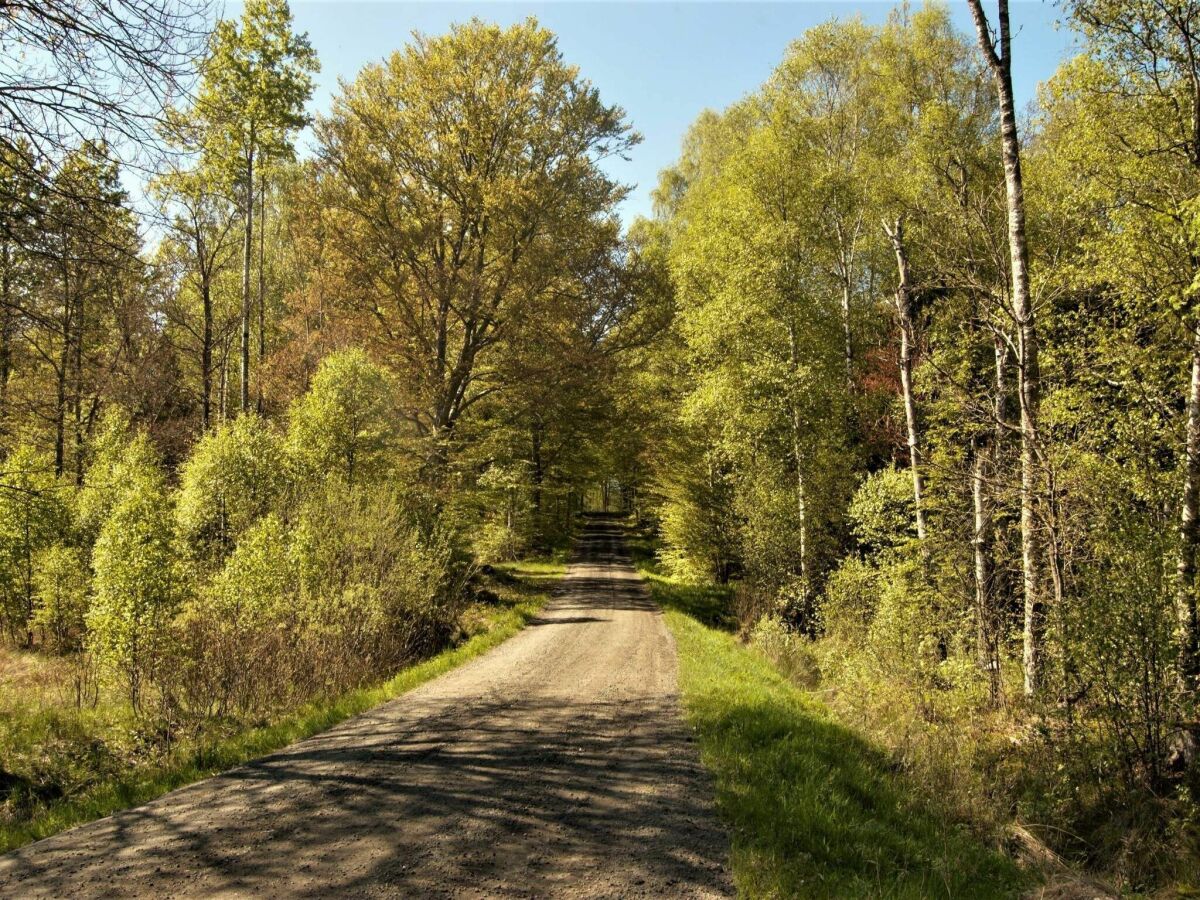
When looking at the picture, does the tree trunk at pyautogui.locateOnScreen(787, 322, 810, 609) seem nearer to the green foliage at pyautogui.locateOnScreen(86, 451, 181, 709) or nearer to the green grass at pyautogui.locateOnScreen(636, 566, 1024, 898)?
the green grass at pyautogui.locateOnScreen(636, 566, 1024, 898)

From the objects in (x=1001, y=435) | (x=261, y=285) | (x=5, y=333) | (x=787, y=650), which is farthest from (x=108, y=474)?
(x=1001, y=435)

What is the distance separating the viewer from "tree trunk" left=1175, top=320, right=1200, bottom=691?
6.61 metres

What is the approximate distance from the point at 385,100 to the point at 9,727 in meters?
18.2

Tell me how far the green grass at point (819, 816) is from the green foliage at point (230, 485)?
10.5 m

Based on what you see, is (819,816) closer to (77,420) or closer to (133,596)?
(133,596)

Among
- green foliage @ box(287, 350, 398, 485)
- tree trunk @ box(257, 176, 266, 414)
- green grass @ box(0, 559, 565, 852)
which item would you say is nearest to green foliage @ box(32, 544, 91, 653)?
green foliage @ box(287, 350, 398, 485)

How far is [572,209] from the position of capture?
20516 millimetres

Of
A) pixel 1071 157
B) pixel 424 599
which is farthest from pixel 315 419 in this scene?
pixel 1071 157

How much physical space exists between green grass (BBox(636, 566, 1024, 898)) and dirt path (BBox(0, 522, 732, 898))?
33 centimetres

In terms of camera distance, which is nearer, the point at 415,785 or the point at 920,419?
the point at 415,785

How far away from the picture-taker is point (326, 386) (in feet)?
53.9

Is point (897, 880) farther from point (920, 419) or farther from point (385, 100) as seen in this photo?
point (385, 100)

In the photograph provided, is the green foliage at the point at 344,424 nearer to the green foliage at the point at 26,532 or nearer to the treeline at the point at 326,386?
the treeline at the point at 326,386

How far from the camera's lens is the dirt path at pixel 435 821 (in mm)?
4520
